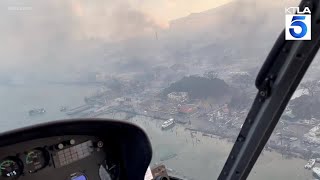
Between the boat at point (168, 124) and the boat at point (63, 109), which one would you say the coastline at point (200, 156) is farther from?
the boat at point (63, 109)

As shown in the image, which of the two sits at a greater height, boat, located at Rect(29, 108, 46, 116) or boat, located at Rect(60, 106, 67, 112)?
boat, located at Rect(29, 108, 46, 116)

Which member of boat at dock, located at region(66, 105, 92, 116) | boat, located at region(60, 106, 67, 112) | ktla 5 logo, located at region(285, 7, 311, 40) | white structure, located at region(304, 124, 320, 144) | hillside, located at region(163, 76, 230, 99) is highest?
ktla 5 logo, located at region(285, 7, 311, 40)

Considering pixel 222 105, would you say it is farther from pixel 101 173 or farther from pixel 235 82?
pixel 101 173

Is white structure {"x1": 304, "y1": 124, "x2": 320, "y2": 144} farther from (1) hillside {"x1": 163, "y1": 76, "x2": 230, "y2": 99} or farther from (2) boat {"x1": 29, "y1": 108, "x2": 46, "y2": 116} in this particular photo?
(2) boat {"x1": 29, "y1": 108, "x2": 46, "y2": 116}

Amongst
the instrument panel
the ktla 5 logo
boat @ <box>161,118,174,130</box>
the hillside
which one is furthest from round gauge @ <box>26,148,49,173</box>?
the ktla 5 logo

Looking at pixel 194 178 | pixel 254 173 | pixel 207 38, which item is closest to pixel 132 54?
pixel 207 38

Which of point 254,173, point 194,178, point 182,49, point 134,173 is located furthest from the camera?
point 182,49

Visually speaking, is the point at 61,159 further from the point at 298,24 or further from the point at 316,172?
the point at 316,172

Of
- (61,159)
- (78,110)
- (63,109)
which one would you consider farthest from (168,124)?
(61,159)
